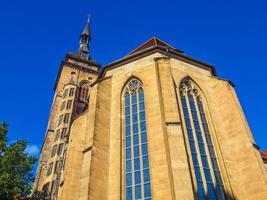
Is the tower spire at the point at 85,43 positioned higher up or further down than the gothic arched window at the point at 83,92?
higher up

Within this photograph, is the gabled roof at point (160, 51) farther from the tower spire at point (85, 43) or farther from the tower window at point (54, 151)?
the tower spire at point (85, 43)

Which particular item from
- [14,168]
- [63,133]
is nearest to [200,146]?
[14,168]

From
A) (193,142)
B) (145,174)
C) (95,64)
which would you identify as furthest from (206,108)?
(95,64)

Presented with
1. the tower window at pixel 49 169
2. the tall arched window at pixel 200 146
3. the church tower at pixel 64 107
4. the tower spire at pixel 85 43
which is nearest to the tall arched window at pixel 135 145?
the tall arched window at pixel 200 146

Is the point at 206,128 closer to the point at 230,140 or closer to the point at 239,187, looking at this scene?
the point at 230,140

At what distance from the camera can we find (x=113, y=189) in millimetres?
12172

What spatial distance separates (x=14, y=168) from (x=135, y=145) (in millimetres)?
5129

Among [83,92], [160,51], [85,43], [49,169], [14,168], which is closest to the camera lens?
[14,168]

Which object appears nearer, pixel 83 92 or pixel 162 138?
pixel 162 138

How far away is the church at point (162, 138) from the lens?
1184 cm

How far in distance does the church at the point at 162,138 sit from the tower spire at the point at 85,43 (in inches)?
1111

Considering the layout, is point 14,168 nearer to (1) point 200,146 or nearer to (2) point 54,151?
(1) point 200,146

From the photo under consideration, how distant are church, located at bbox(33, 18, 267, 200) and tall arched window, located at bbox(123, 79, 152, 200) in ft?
0.14

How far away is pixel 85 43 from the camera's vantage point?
48.6 meters
